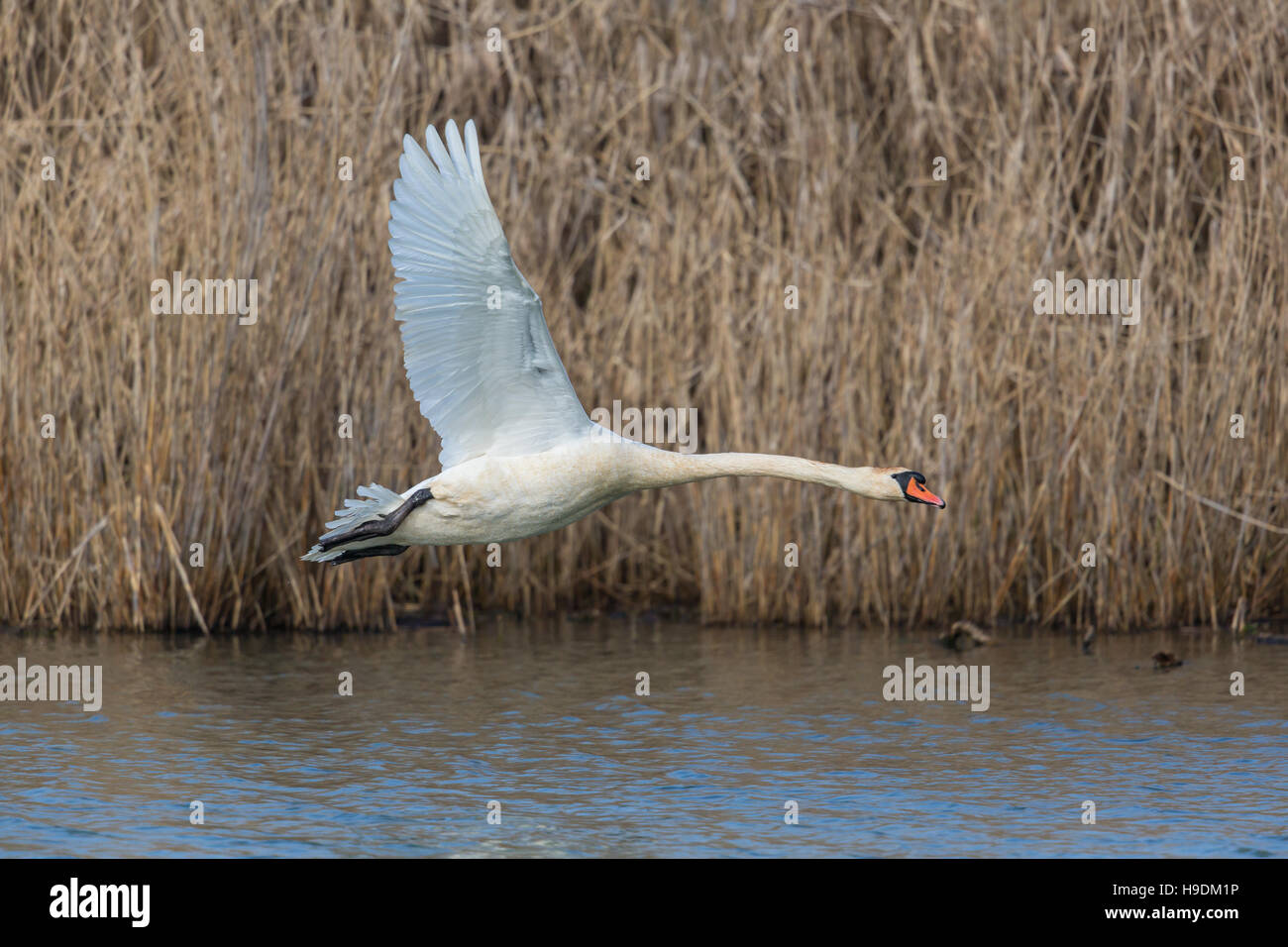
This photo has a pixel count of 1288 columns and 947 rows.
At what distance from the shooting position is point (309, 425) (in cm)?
1221

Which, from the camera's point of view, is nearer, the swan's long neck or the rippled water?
the rippled water

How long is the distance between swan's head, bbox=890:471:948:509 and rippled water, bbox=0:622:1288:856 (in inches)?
53.8

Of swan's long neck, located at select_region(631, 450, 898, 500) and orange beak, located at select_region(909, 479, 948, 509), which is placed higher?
swan's long neck, located at select_region(631, 450, 898, 500)

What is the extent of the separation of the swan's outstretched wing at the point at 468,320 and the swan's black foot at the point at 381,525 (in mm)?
423

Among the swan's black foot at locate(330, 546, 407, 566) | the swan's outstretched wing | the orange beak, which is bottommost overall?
the swan's black foot at locate(330, 546, 407, 566)

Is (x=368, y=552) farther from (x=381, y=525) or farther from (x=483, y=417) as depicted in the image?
(x=483, y=417)

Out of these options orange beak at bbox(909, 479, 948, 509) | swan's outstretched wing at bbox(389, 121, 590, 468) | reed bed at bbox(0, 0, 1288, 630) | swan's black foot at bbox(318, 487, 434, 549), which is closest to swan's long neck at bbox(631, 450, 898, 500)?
orange beak at bbox(909, 479, 948, 509)

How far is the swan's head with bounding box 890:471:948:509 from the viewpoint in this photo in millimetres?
8062

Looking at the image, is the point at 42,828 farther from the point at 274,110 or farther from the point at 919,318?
the point at 919,318

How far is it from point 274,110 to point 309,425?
210cm

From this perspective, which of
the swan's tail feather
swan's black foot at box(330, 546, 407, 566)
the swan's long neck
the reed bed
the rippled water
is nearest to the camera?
the rippled water

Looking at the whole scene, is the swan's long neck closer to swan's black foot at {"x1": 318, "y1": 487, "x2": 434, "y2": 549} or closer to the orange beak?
the orange beak

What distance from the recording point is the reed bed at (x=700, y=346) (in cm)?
1202

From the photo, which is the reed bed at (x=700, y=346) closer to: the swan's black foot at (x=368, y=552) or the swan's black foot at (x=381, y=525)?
the swan's black foot at (x=368, y=552)
